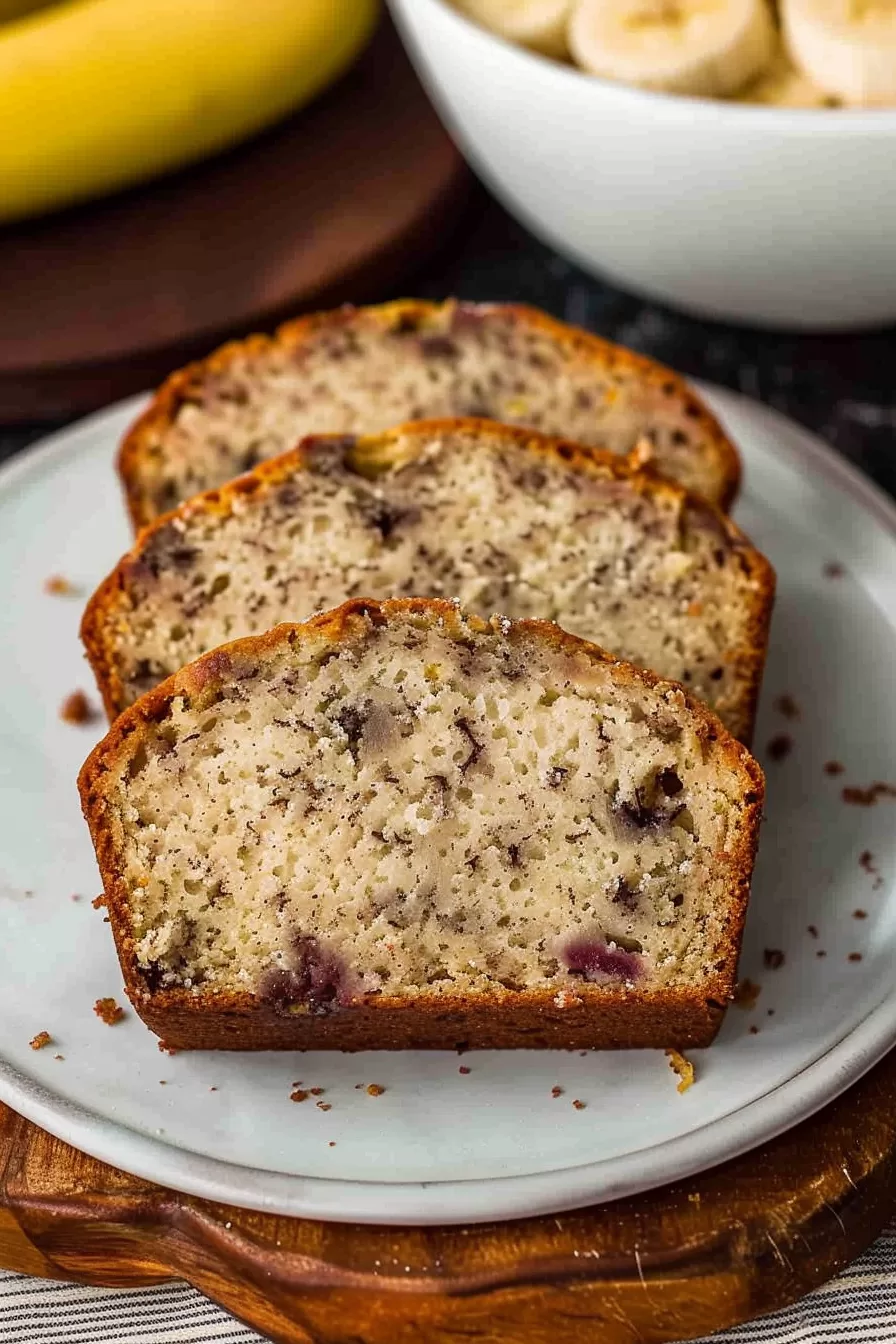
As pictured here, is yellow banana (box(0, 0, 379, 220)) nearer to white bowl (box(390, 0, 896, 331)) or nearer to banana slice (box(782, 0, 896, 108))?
white bowl (box(390, 0, 896, 331))

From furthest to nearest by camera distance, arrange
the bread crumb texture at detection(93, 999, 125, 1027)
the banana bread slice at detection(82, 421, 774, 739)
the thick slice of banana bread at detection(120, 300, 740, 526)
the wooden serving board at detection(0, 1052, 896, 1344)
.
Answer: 1. the thick slice of banana bread at detection(120, 300, 740, 526)
2. the banana bread slice at detection(82, 421, 774, 739)
3. the bread crumb texture at detection(93, 999, 125, 1027)
4. the wooden serving board at detection(0, 1052, 896, 1344)

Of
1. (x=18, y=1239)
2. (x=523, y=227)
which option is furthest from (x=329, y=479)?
(x=523, y=227)

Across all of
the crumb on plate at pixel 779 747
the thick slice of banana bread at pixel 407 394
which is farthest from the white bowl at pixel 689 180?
the crumb on plate at pixel 779 747

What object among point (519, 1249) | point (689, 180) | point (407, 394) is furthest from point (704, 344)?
point (519, 1249)

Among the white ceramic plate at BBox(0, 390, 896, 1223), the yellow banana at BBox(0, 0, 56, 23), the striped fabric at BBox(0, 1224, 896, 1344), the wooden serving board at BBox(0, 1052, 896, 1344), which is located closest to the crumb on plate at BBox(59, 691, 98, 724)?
the white ceramic plate at BBox(0, 390, 896, 1223)

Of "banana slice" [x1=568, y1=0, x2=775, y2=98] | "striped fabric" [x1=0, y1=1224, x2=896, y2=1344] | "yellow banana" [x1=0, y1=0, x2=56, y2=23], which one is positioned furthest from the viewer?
"yellow banana" [x1=0, y1=0, x2=56, y2=23]

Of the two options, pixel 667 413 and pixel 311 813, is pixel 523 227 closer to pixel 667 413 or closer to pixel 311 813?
pixel 667 413

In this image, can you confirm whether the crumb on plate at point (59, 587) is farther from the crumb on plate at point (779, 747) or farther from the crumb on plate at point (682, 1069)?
the crumb on plate at point (682, 1069)
